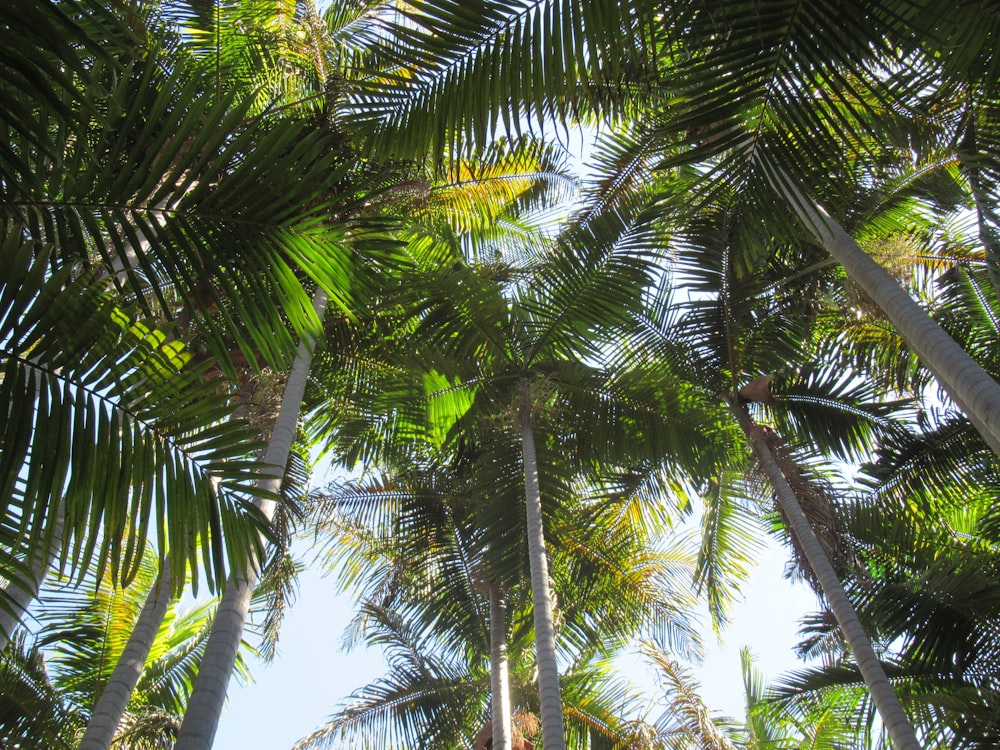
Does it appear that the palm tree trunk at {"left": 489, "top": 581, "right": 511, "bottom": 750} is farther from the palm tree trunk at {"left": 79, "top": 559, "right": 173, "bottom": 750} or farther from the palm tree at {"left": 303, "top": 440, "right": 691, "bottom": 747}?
the palm tree trunk at {"left": 79, "top": 559, "right": 173, "bottom": 750}

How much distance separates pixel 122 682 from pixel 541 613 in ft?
11.0

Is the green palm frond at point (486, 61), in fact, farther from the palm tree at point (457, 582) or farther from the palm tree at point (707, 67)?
the palm tree at point (457, 582)

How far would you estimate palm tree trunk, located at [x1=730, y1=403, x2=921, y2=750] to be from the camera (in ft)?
21.0

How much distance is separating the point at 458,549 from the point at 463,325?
361 centimetres

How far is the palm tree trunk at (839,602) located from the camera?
6.40 metres

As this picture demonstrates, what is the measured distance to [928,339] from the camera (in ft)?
17.5

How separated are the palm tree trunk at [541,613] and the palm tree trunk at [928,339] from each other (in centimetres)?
364

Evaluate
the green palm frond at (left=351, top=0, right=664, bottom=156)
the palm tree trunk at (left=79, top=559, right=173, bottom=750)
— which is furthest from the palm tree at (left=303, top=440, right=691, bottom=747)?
the green palm frond at (left=351, top=0, right=664, bottom=156)

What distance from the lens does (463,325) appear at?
900 centimetres

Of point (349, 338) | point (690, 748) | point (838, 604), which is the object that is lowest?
point (690, 748)

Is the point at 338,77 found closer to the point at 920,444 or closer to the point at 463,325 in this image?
the point at 463,325

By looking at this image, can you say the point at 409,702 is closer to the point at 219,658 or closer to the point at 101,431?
the point at 219,658

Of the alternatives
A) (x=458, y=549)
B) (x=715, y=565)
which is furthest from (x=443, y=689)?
(x=715, y=565)

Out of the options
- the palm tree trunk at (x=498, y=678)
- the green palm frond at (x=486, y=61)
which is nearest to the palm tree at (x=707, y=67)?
the green palm frond at (x=486, y=61)
